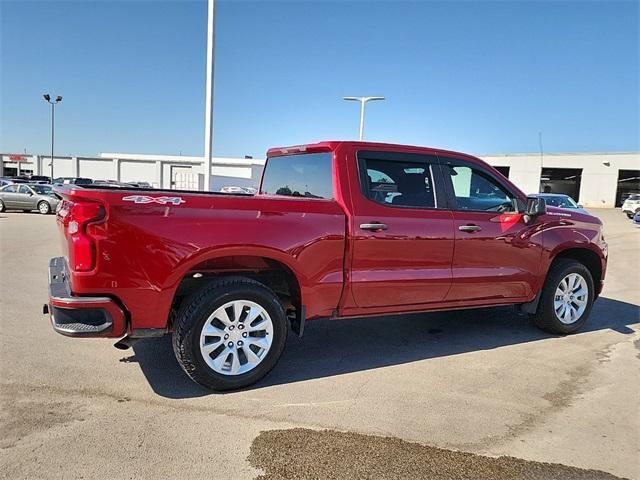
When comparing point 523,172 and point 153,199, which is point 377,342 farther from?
point 523,172

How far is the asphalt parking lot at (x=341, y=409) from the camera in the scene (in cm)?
294

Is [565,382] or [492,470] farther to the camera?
[565,382]

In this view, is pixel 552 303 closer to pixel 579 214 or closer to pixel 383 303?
pixel 579 214

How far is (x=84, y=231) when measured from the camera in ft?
10.9

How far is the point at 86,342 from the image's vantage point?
4945mm

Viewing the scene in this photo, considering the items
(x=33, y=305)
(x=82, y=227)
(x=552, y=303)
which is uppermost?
(x=82, y=227)

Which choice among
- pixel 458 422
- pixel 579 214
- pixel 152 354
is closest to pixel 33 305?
pixel 152 354

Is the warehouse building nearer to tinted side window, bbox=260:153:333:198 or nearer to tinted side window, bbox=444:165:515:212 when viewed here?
tinted side window, bbox=260:153:333:198

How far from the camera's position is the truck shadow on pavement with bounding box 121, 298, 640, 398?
428 centimetres

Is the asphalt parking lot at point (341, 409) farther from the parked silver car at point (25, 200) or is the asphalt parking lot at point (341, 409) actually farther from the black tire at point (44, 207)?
the parked silver car at point (25, 200)

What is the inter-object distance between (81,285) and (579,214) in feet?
17.1

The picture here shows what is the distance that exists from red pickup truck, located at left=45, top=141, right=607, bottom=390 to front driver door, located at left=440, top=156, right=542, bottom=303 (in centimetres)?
2

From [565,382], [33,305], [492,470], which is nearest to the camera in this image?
[492,470]

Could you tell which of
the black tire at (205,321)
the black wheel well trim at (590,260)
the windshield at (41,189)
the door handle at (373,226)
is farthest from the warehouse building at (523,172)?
the black tire at (205,321)
